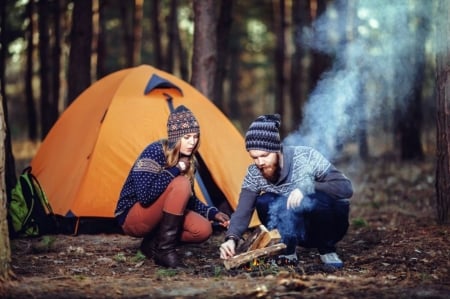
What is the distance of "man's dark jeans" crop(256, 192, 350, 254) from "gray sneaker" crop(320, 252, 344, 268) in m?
0.03

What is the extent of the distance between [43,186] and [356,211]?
13.6 feet

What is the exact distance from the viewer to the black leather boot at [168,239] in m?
5.67

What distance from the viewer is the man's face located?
5311 millimetres

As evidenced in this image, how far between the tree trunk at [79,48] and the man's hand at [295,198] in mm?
7798

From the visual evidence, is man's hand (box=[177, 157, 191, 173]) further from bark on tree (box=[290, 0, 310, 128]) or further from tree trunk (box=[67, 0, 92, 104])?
bark on tree (box=[290, 0, 310, 128])

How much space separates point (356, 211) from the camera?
9.65 meters

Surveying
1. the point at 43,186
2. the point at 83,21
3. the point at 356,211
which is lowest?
the point at 356,211

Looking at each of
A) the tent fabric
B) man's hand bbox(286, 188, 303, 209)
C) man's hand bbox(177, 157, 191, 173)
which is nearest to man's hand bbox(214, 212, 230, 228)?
man's hand bbox(177, 157, 191, 173)

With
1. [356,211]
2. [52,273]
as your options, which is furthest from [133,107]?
[356,211]

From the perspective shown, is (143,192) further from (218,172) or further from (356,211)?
(356,211)

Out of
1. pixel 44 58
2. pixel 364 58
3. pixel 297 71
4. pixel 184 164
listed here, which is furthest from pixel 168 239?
pixel 297 71

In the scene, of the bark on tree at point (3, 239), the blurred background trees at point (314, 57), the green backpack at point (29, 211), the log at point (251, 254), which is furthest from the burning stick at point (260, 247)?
the blurred background trees at point (314, 57)

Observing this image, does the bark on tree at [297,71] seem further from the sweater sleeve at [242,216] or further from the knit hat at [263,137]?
the knit hat at [263,137]

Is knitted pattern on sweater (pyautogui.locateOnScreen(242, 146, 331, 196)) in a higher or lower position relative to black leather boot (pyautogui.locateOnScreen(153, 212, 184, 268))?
higher
